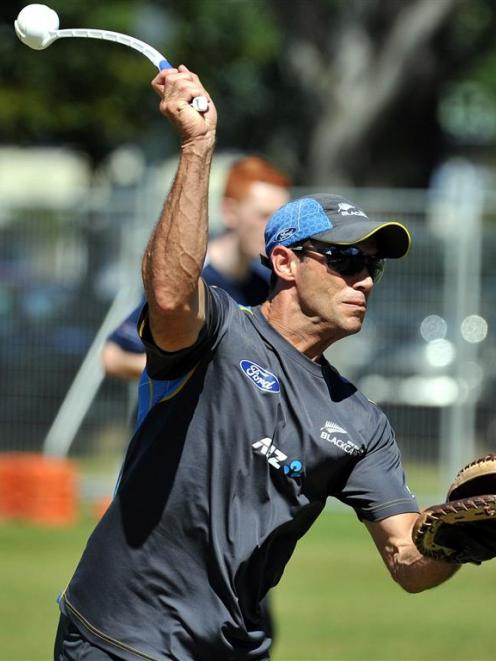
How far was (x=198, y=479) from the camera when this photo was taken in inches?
165

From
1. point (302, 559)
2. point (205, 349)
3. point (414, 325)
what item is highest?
point (205, 349)

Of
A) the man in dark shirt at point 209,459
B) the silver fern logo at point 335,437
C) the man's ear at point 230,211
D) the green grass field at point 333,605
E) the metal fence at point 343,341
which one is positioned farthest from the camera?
the metal fence at point 343,341

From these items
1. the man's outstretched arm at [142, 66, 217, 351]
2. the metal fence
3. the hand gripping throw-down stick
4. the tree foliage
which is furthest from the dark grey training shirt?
the tree foliage

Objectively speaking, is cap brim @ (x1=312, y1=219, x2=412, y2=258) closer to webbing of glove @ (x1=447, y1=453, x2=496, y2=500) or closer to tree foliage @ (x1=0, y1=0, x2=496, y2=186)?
webbing of glove @ (x1=447, y1=453, x2=496, y2=500)

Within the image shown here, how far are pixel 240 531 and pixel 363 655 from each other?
4416mm

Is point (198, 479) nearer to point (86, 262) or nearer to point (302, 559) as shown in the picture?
point (302, 559)

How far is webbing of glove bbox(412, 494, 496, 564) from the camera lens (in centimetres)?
423

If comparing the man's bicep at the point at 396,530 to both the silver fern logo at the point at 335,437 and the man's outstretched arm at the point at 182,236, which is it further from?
the man's outstretched arm at the point at 182,236

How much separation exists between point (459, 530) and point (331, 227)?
102cm

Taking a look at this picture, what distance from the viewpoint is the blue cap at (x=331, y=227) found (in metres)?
4.43

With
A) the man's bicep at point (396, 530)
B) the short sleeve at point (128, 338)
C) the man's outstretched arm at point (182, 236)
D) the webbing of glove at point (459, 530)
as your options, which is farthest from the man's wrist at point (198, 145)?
the short sleeve at point (128, 338)

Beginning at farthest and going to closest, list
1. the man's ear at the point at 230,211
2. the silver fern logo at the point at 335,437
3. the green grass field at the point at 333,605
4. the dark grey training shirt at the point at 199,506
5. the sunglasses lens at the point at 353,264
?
1. the green grass field at the point at 333,605
2. the man's ear at the point at 230,211
3. the sunglasses lens at the point at 353,264
4. the silver fern logo at the point at 335,437
5. the dark grey training shirt at the point at 199,506

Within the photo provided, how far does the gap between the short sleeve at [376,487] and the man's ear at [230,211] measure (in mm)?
2407

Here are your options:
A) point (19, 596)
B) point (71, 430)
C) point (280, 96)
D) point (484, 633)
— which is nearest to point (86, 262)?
point (71, 430)
